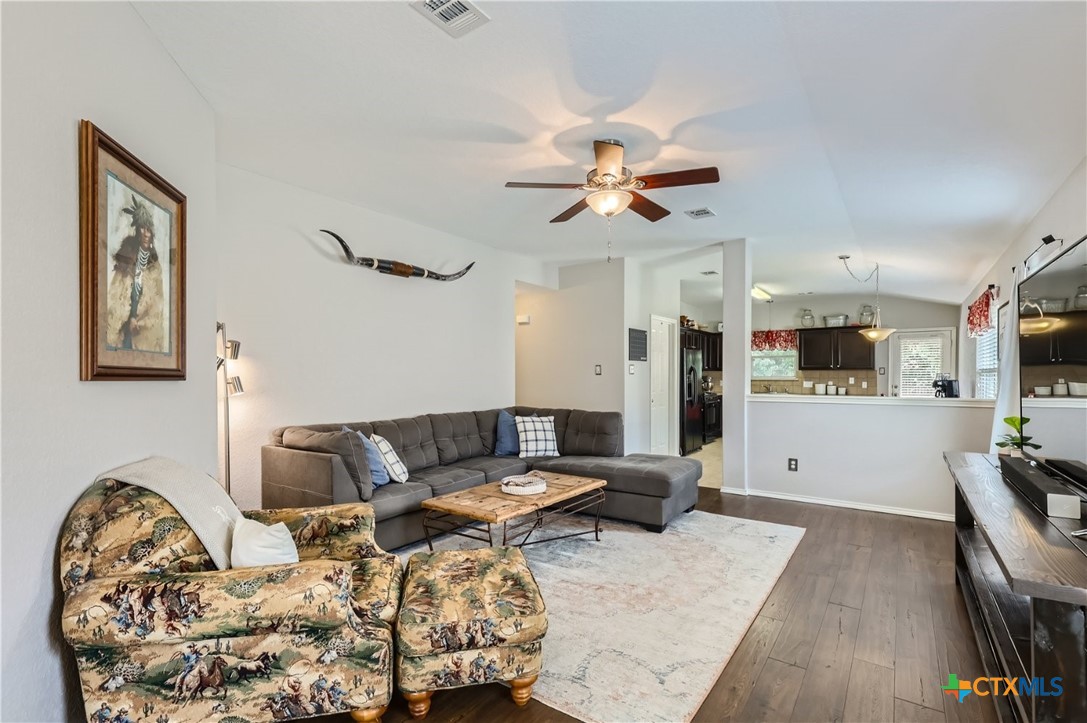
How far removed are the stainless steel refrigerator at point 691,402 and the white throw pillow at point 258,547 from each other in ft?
20.7

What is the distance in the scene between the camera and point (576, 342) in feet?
21.4

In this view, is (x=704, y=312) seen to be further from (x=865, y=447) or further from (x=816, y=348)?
(x=865, y=447)

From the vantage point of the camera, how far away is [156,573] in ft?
5.05

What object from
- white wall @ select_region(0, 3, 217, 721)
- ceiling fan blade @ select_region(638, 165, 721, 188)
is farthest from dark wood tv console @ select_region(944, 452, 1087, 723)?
white wall @ select_region(0, 3, 217, 721)

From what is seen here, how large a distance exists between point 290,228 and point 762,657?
3918mm

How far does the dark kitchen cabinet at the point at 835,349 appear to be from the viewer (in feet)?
27.8

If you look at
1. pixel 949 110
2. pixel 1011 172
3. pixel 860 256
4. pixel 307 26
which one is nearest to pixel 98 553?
pixel 307 26

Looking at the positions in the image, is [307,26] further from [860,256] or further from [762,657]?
[860,256]

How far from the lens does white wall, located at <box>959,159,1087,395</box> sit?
270 centimetres

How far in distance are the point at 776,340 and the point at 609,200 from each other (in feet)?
24.6

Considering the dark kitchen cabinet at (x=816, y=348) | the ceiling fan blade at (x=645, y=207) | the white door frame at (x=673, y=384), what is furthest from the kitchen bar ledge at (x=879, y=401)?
the dark kitchen cabinet at (x=816, y=348)

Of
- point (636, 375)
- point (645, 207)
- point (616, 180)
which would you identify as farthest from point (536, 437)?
point (616, 180)

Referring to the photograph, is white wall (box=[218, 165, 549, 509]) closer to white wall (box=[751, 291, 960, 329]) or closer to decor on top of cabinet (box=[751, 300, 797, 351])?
decor on top of cabinet (box=[751, 300, 797, 351])

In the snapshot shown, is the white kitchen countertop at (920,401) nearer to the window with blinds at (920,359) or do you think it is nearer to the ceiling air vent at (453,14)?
the ceiling air vent at (453,14)
